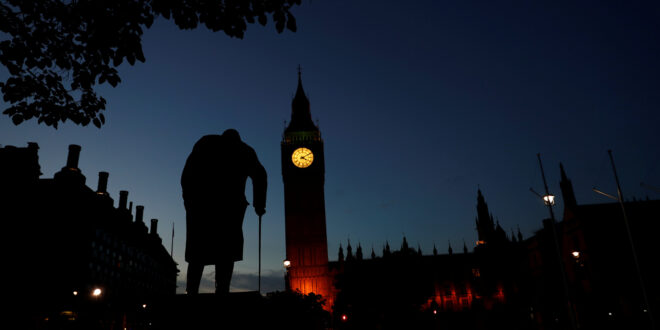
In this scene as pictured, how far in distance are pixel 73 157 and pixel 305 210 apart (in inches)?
1384

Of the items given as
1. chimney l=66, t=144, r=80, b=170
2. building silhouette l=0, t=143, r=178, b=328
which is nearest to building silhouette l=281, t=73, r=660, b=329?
building silhouette l=0, t=143, r=178, b=328

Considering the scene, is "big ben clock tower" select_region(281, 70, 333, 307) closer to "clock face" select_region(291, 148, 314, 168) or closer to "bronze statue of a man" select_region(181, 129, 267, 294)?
"clock face" select_region(291, 148, 314, 168)

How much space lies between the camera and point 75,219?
1775 inches

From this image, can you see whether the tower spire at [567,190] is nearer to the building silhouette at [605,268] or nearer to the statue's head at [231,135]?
the building silhouette at [605,268]

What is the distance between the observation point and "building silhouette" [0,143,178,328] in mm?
30672

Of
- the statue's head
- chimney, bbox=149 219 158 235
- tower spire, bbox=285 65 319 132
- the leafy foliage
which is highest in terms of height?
tower spire, bbox=285 65 319 132

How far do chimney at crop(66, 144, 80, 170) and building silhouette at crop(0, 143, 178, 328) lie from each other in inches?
3.0

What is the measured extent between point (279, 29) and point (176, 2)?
5.09ft

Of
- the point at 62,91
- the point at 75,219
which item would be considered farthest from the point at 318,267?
the point at 62,91

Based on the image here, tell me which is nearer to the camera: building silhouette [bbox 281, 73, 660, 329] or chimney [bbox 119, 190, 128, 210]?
building silhouette [bbox 281, 73, 660, 329]

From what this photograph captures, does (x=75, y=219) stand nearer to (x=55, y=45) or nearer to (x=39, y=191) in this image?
(x=39, y=191)

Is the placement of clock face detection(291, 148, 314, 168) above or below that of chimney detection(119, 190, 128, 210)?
above

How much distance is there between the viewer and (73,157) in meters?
55.1

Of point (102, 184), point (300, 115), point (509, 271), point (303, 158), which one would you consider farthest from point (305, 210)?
point (509, 271)
